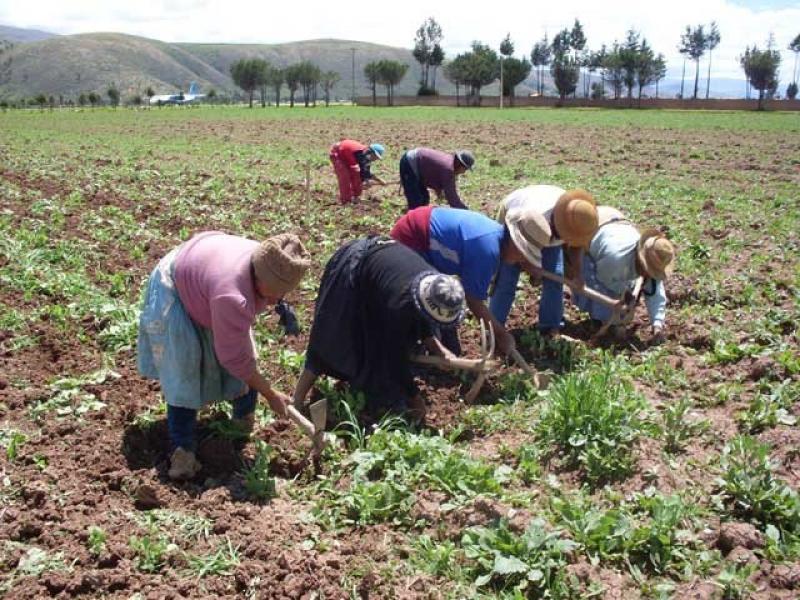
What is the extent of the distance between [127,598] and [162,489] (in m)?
0.74

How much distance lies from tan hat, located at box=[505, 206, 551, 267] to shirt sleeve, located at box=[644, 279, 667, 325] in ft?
3.65

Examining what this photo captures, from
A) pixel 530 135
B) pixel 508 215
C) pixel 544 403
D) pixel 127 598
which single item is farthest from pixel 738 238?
pixel 530 135

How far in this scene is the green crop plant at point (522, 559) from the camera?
9.67 ft

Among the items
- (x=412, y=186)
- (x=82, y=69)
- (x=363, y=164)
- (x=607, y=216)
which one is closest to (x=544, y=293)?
(x=607, y=216)

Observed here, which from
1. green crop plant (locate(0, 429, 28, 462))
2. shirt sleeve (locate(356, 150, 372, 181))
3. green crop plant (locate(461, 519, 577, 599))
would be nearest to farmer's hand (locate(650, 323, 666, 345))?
green crop plant (locate(461, 519, 577, 599))

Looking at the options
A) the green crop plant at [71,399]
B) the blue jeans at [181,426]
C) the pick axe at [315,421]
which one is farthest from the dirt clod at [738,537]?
the green crop plant at [71,399]

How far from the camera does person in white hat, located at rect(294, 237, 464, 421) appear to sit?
13.1 ft

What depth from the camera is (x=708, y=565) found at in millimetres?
3043

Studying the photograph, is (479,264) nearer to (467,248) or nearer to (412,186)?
(467,248)

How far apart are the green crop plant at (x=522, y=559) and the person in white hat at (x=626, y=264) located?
103 inches

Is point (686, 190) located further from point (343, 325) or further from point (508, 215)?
point (343, 325)

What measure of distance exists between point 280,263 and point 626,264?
3050 millimetres

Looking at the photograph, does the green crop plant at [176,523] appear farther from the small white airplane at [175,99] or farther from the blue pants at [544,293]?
the small white airplane at [175,99]

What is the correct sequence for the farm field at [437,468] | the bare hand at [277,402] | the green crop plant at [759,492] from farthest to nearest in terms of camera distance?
the bare hand at [277,402] < the green crop plant at [759,492] < the farm field at [437,468]
